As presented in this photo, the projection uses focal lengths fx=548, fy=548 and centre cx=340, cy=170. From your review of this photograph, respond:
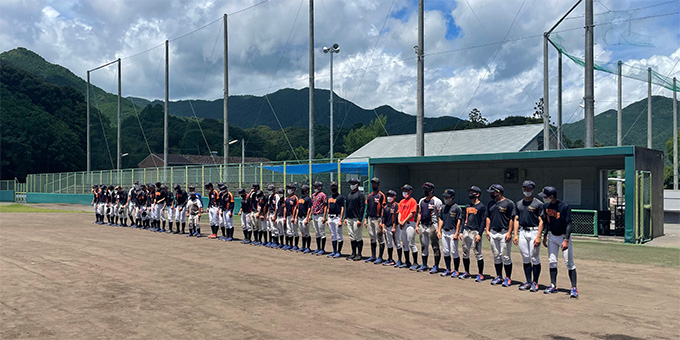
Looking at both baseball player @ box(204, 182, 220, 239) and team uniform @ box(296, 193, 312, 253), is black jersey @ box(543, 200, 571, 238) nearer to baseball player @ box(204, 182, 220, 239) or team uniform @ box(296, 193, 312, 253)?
team uniform @ box(296, 193, 312, 253)

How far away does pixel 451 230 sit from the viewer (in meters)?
11.2

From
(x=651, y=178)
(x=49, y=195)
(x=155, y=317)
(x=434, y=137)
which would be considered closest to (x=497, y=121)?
(x=434, y=137)

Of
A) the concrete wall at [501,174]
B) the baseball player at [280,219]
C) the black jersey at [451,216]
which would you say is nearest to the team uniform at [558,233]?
the black jersey at [451,216]

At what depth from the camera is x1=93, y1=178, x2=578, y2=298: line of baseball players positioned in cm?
963

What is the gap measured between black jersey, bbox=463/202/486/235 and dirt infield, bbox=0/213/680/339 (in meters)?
1.08

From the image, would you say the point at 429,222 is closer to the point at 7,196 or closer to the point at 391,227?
the point at 391,227

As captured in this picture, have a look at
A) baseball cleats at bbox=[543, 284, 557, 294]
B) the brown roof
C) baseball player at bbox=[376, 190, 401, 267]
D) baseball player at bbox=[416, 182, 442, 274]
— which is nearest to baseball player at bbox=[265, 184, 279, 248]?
baseball player at bbox=[376, 190, 401, 267]

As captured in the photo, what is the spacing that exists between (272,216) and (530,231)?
8.38 m

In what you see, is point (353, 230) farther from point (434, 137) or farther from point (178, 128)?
point (178, 128)

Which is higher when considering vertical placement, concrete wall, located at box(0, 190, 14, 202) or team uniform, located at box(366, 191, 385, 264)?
team uniform, located at box(366, 191, 385, 264)

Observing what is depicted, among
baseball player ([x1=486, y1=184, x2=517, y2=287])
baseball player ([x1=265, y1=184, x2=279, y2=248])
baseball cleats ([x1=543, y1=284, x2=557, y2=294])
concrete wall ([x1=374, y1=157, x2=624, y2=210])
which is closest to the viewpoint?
baseball cleats ([x1=543, y1=284, x2=557, y2=294])

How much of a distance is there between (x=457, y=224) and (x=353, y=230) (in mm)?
3264

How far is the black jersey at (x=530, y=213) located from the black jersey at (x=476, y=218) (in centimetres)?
90

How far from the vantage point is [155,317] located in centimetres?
755
